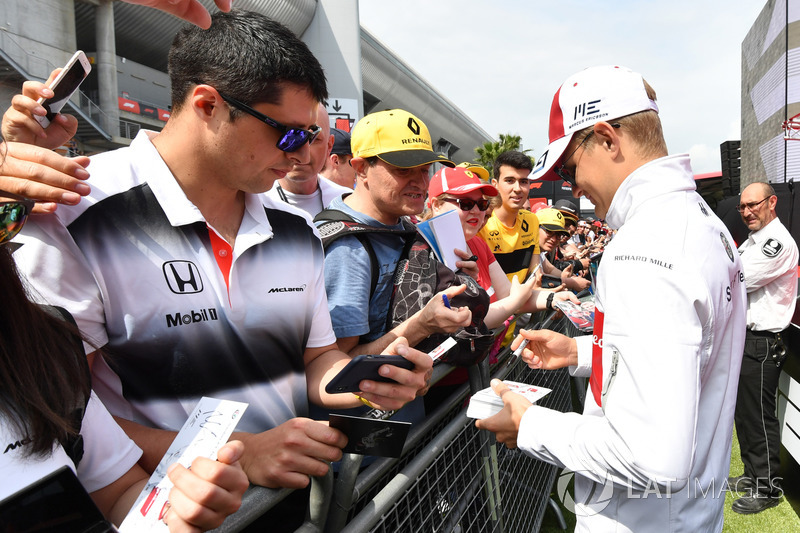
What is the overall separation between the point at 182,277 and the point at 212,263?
4.0 inches

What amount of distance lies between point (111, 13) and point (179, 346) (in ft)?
81.1

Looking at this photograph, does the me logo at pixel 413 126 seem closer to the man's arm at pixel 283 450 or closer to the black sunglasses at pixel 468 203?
the black sunglasses at pixel 468 203

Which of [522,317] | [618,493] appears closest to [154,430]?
[618,493]

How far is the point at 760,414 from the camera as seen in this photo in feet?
13.2

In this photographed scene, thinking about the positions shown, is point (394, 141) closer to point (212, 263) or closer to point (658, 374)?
Result: point (212, 263)

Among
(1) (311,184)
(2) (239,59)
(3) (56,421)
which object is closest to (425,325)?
(2) (239,59)

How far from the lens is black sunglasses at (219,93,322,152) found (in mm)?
1477

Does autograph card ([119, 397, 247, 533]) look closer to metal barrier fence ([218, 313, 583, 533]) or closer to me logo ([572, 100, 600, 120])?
metal barrier fence ([218, 313, 583, 533])

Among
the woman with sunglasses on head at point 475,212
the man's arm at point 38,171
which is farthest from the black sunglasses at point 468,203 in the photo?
the man's arm at point 38,171

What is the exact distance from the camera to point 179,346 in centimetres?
135

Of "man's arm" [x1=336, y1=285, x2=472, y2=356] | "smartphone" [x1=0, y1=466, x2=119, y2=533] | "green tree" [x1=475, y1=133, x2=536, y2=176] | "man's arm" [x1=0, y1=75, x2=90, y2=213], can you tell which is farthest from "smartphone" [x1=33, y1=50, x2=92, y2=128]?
"green tree" [x1=475, y1=133, x2=536, y2=176]

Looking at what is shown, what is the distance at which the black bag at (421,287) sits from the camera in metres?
2.04

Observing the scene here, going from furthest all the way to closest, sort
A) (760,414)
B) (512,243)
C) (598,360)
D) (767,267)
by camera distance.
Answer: (512,243) → (767,267) → (760,414) → (598,360)

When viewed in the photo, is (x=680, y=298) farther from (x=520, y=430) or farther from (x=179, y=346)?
(x=179, y=346)
